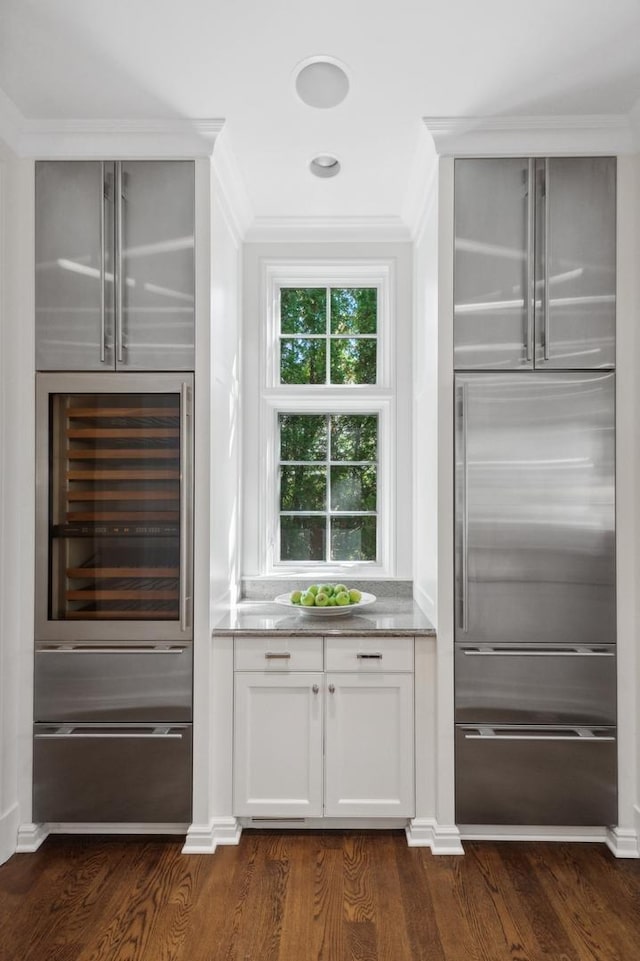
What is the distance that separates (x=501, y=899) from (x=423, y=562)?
1.36 meters

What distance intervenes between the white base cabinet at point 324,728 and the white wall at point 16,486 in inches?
33.0

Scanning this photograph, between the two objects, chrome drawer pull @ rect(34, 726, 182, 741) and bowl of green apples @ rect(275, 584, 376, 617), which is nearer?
chrome drawer pull @ rect(34, 726, 182, 741)

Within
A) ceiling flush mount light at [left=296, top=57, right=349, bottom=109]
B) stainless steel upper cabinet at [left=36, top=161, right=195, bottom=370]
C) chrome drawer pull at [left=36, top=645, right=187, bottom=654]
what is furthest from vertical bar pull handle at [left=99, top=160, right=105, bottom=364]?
chrome drawer pull at [left=36, top=645, right=187, bottom=654]

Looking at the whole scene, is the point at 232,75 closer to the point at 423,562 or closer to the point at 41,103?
the point at 41,103

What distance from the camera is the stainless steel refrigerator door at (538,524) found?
2699 mm

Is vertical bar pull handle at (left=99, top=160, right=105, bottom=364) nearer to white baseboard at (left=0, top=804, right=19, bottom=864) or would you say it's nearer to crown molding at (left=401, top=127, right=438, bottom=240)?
crown molding at (left=401, top=127, right=438, bottom=240)

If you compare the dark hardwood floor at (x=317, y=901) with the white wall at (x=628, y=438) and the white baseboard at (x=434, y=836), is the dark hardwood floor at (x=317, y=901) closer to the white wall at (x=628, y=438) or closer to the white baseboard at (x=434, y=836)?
the white baseboard at (x=434, y=836)

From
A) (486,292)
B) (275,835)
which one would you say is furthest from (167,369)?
(275,835)

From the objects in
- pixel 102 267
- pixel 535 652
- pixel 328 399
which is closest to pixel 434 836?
pixel 535 652

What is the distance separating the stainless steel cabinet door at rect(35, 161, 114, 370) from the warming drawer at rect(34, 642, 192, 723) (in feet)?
3.72

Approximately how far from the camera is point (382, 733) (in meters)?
2.76

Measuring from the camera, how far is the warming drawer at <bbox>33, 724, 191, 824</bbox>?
2686 millimetres

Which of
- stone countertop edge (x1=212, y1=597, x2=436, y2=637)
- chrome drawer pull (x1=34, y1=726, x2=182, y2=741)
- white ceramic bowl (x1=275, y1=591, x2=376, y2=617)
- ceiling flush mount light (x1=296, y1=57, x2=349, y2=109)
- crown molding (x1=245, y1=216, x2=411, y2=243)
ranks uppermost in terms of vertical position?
ceiling flush mount light (x1=296, y1=57, x2=349, y2=109)

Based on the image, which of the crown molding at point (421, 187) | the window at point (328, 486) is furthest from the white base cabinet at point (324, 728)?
the crown molding at point (421, 187)
